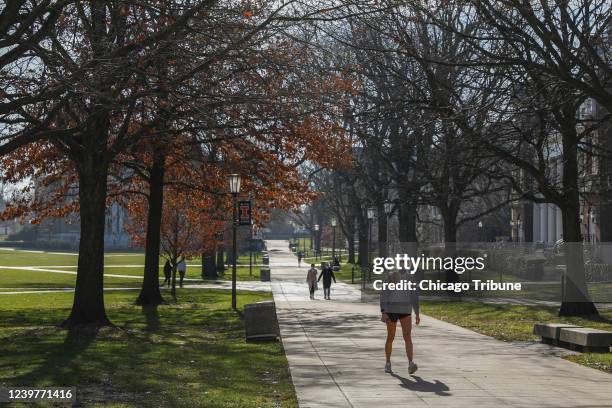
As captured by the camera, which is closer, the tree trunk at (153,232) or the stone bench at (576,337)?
the stone bench at (576,337)

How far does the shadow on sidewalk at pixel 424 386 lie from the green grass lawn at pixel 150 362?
1.55 meters

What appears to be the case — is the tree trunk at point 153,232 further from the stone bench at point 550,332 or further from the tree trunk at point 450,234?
the tree trunk at point 450,234

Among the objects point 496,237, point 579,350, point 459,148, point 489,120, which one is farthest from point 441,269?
point 496,237

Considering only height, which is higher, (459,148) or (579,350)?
(459,148)

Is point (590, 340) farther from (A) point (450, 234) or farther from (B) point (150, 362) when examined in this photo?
(A) point (450, 234)

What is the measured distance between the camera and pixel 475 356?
15.6 meters

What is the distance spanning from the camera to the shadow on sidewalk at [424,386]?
11.5 meters

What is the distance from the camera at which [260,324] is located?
1797 centimetres

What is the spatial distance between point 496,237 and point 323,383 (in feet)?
254

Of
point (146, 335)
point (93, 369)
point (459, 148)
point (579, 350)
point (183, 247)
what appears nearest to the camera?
point (93, 369)

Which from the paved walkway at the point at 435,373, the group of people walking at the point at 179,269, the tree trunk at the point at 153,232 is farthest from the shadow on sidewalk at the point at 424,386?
the group of people walking at the point at 179,269

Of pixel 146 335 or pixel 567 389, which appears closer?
pixel 567 389

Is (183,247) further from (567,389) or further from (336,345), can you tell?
(567,389)

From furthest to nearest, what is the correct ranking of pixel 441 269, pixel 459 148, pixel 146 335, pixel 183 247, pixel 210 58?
pixel 441 269, pixel 183 247, pixel 459 148, pixel 146 335, pixel 210 58
